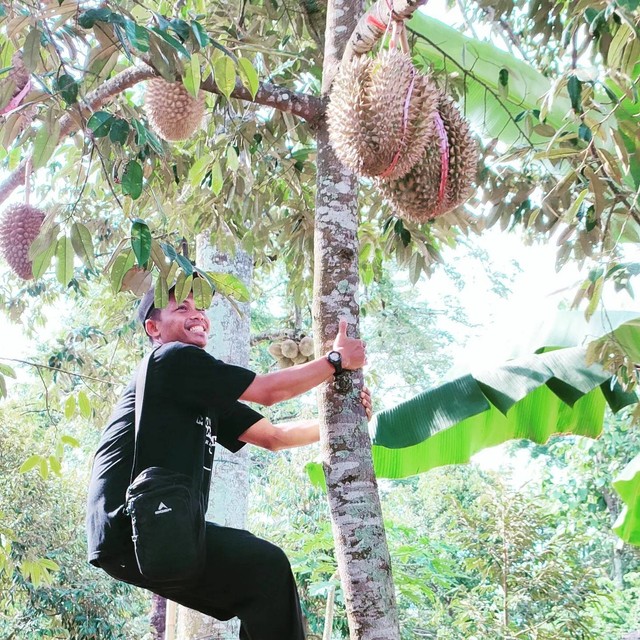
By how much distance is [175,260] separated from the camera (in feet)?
5.89

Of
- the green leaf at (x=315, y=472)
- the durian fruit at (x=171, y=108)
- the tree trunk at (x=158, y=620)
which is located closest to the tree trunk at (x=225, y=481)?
the green leaf at (x=315, y=472)

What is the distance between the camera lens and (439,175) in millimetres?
1950

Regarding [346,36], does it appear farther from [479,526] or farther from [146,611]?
[146,611]

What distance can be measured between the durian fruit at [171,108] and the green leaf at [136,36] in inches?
36.3

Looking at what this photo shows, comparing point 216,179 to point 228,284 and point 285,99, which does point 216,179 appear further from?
point 228,284

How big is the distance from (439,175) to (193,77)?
0.61 metres

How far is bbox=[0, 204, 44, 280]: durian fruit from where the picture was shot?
2.42 meters

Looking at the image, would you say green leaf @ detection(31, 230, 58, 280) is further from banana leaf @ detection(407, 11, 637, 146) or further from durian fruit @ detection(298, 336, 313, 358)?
durian fruit @ detection(298, 336, 313, 358)

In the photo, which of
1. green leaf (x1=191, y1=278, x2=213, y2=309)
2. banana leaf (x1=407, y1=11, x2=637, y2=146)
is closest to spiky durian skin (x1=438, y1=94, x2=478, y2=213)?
green leaf (x1=191, y1=278, x2=213, y2=309)

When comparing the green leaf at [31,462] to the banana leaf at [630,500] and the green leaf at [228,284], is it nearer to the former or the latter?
the green leaf at [228,284]

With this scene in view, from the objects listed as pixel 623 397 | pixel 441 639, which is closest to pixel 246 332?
pixel 623 397

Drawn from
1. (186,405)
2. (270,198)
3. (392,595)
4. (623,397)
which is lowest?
(392,595)

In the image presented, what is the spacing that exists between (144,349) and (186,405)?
412cm

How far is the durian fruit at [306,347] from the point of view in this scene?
155 inches
